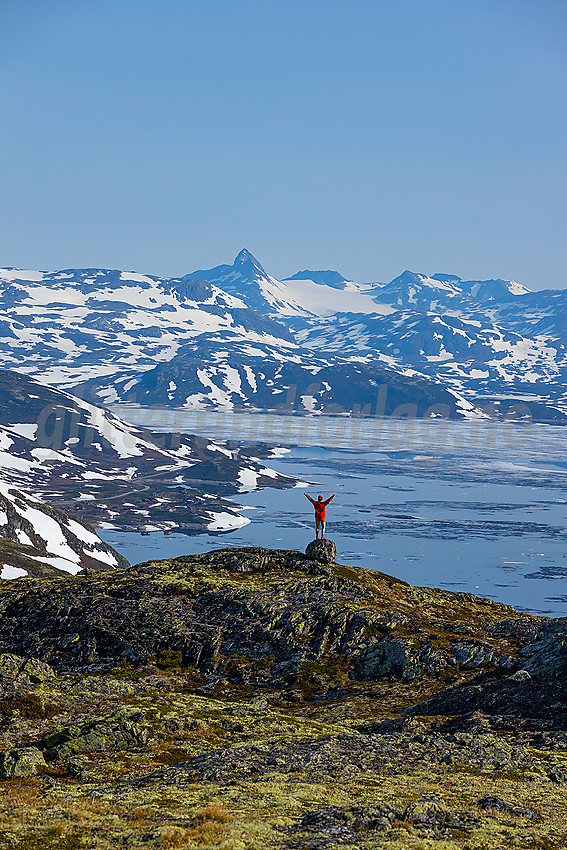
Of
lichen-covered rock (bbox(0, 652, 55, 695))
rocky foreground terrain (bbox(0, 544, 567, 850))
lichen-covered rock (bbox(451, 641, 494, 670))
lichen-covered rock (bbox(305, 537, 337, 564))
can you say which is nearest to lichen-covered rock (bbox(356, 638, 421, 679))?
rocky foreground terrain (bbox(0, 544, 567, 850))

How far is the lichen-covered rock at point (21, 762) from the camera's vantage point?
1136 inches

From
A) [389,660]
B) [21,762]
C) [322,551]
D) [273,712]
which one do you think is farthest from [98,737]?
[322,551]

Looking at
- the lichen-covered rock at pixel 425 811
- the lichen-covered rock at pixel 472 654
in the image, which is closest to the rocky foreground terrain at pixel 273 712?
the lichen-covered rock at pixel 425 811

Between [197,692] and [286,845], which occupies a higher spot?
[286,845]

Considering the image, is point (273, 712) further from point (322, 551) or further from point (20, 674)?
point (322, 551)

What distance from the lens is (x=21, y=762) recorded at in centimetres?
2927

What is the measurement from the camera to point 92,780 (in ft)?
93.7

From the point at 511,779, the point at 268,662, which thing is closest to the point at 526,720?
the point at 511,779

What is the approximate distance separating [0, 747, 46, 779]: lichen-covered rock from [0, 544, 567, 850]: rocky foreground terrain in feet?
0.28

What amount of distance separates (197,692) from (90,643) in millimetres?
10755

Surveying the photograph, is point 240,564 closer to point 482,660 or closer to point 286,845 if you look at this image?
point 482,660

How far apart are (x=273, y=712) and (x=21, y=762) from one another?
52.3ft

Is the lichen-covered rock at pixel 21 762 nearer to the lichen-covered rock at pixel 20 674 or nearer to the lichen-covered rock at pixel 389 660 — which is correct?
the lichen-covered rock at pixel 20 674

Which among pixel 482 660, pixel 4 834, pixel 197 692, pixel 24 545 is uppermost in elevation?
pixel 4 834
